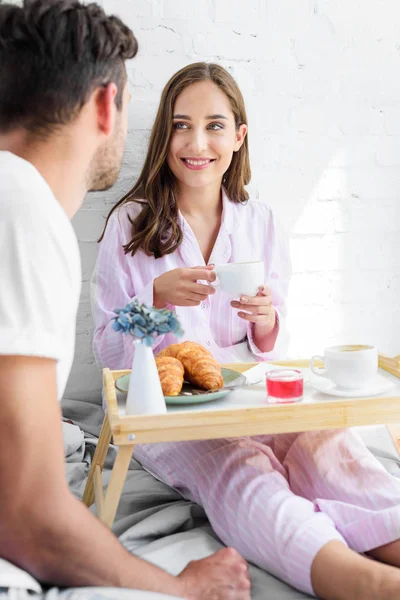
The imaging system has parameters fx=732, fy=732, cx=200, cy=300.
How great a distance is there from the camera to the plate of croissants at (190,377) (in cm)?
138

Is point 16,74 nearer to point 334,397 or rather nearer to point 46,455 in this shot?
point 46,455

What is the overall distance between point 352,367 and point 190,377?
0.32 metres

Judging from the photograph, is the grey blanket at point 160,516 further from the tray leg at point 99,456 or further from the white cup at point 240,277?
the white cup at point 240,277

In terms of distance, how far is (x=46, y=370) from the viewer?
875 mm

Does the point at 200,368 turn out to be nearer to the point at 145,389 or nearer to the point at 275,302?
the point at 145,389

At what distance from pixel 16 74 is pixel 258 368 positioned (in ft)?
2.80

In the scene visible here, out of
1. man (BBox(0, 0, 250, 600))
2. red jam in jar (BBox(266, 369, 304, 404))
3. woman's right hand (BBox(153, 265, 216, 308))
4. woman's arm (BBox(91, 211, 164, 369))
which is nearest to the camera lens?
man (BBox(0, 0, 250, 600))

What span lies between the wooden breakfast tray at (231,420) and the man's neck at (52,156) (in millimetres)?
426

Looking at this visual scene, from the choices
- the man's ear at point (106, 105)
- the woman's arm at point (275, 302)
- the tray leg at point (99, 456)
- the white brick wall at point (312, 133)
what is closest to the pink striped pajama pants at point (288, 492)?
the tray leg at point (99, 456)

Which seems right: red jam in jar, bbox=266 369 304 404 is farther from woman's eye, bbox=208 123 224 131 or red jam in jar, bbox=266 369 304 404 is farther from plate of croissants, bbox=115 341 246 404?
woman's eye, bbox=208 123 224 131

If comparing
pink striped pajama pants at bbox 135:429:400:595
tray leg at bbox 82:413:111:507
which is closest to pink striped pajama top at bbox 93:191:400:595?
pink striped pajama pants at bbox 135:429:400:595

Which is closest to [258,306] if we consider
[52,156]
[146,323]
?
[146,323]

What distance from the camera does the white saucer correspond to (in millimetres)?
1382

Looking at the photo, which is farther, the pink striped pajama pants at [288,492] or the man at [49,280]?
the pink striped pajama pants at [288,492]
